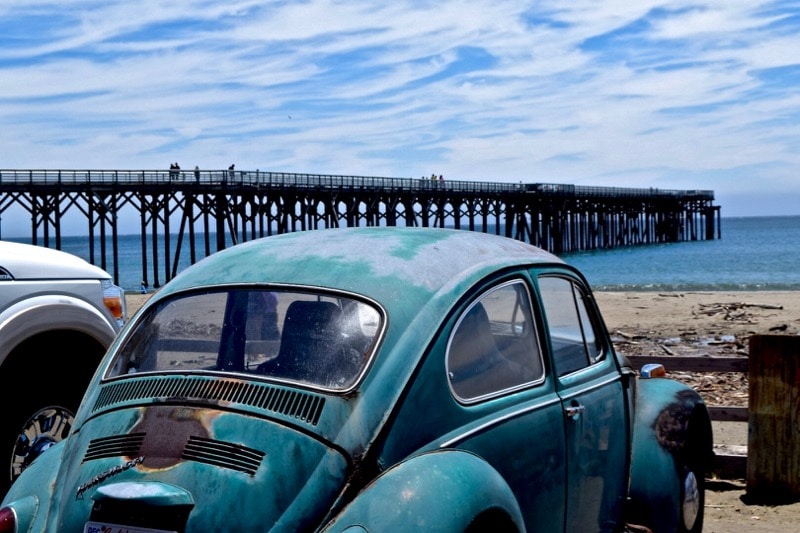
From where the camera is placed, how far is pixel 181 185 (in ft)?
141

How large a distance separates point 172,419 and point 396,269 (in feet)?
2.90

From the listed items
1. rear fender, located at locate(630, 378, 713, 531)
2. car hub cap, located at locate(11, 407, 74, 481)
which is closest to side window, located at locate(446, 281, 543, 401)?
rear fender, located at locate(630, 378, 713, 531)

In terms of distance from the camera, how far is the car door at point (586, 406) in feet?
12.4

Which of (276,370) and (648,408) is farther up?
(276,370)

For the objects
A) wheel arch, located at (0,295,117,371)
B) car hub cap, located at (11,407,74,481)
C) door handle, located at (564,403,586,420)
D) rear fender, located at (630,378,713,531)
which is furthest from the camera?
wheel arch, located at (0,295,117,371)

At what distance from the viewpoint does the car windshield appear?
315 cm

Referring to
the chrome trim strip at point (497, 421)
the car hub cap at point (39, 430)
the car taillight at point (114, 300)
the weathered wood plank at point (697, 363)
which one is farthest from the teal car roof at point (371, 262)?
the weathered wood plank at point (697, 363)

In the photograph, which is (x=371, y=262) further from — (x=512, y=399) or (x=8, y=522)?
(x=8, y=522)

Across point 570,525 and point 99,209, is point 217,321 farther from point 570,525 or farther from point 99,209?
point 99,209

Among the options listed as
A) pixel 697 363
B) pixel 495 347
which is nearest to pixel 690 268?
pixel 697 363

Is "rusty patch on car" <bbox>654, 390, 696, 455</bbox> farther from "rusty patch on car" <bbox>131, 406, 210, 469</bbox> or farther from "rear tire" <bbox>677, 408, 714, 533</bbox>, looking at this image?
"rusty patch on car" <bbox>131, 406, 210, 469</bbox>

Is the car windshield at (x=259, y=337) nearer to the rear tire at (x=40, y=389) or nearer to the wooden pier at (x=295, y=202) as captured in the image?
the rear tire at (x=40, y=389)

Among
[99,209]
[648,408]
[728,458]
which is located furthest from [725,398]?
[99,209]

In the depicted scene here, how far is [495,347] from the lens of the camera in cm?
359
